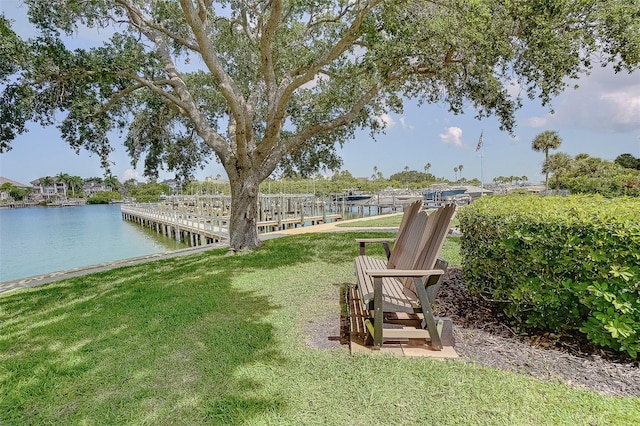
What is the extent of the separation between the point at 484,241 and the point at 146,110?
31.8ft

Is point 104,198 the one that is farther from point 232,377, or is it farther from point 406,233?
point 232,377

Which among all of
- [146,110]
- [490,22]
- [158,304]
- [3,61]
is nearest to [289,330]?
[158,304]

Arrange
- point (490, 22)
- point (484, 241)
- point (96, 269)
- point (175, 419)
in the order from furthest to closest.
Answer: point (96, 269) → point (490, 22) → point (484, 241) → point (175, 419)

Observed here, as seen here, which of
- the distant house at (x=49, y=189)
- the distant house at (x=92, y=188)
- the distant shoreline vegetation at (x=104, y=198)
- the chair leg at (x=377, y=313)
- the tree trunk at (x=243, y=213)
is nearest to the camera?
the chair leg at (x=377, y=313)

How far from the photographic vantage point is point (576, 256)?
2.77 meters

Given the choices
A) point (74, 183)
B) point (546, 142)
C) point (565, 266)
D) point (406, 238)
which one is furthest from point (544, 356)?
point (74, 183)

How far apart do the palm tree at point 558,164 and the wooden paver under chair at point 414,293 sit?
45.6m

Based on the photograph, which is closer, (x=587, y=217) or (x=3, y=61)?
(x=587, y=217)

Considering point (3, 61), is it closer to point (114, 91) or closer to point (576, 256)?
point (114, 91)

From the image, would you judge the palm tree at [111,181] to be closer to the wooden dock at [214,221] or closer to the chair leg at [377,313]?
the wooden dock at [214,221]

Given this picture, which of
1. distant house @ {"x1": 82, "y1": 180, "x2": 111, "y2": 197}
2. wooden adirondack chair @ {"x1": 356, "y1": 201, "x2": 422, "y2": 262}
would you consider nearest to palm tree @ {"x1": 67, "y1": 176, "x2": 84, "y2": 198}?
distant house @ {"x1": 82, "y1": 180, "x2": 111, "y2": 197}

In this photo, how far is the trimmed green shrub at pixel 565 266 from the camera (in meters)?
2.57

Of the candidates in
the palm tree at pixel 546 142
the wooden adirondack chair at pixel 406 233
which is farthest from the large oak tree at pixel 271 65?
the palm tree at pixel 546 142

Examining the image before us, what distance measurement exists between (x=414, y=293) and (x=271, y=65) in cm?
633
